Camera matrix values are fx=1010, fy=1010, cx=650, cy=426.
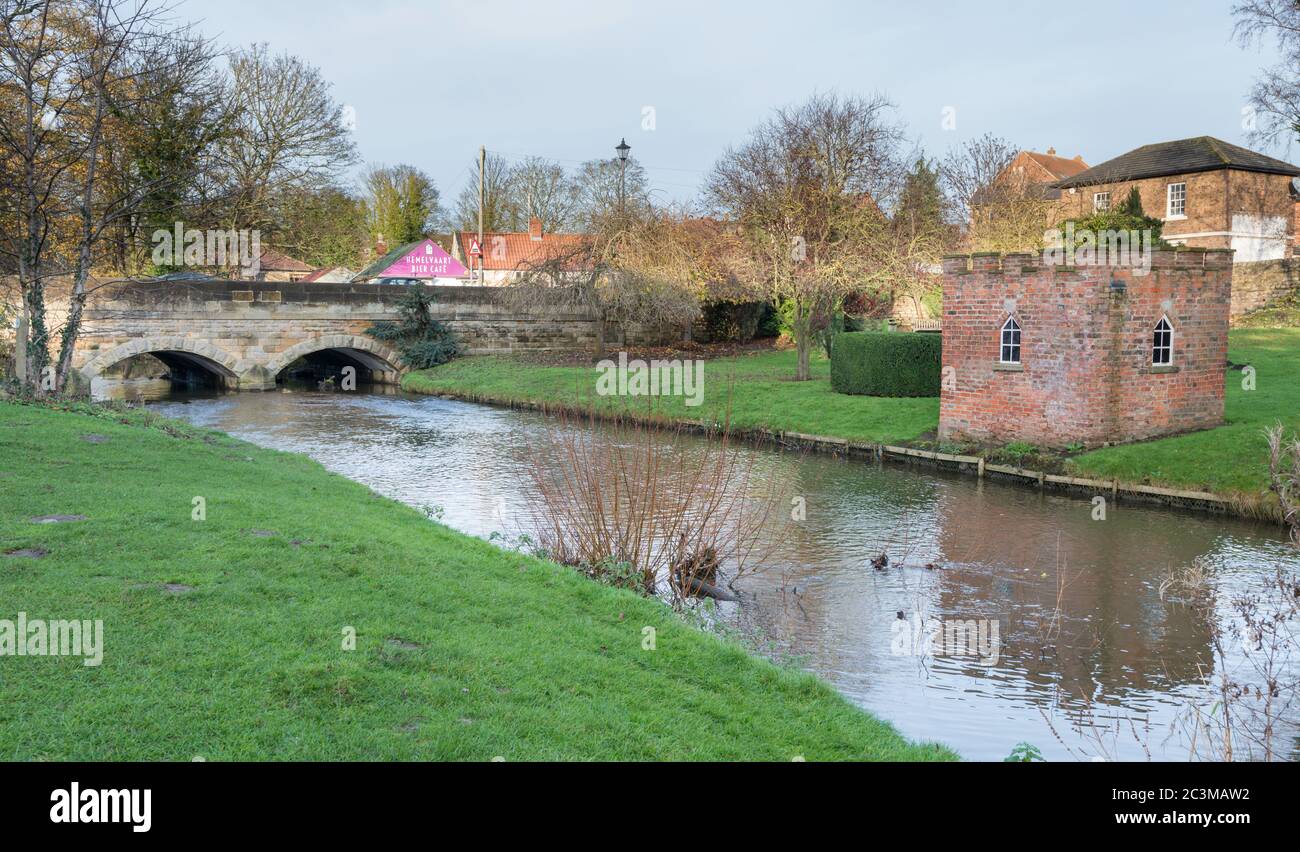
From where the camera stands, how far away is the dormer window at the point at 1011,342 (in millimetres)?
19172

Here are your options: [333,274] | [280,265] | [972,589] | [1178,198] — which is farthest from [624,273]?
[280,265]

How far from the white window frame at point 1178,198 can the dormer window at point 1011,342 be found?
31811mm

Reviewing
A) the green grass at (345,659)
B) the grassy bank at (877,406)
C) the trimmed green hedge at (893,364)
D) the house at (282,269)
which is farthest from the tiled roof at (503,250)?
the green grass at (345,659)

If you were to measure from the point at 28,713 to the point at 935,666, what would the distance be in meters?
7.01

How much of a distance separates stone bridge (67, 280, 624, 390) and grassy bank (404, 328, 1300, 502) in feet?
6.79

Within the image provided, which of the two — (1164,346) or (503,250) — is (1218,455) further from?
(503,250)

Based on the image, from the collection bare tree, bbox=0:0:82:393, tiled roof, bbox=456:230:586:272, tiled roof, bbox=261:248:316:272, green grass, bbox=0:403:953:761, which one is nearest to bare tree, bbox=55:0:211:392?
bare tree, bbox=0:0:82:393

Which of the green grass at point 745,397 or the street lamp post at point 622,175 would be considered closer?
the green grass at point 745,397

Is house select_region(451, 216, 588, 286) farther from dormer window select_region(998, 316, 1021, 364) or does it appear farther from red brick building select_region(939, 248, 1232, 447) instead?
dormer window select_region(998, 316, 1021, 364)

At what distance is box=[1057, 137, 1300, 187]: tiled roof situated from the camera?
44.2 meters

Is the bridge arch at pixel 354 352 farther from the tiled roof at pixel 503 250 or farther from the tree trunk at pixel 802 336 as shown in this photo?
the tiled roof at pixel 503 250

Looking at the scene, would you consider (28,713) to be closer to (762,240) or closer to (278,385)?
(762,240)

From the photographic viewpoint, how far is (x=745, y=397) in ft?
88.5

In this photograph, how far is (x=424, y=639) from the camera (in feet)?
22.5
